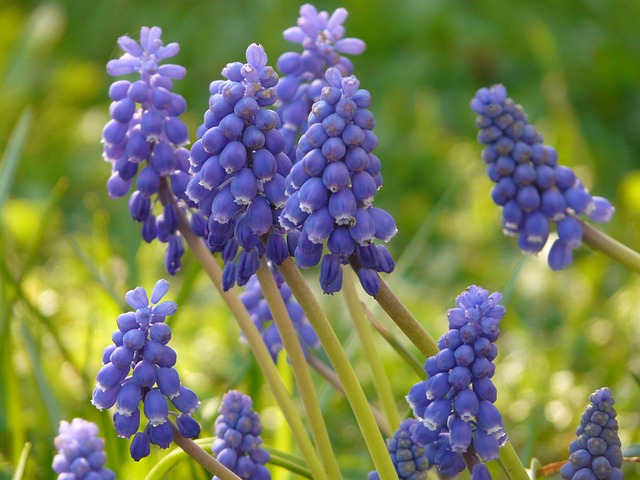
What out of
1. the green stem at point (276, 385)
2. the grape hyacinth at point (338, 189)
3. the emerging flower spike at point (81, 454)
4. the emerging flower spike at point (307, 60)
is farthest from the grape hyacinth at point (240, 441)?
the emerging flower spike at point (307, 60)

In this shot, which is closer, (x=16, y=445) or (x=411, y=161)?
(x=16, y=445)

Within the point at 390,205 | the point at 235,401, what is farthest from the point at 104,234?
the point at 390,205

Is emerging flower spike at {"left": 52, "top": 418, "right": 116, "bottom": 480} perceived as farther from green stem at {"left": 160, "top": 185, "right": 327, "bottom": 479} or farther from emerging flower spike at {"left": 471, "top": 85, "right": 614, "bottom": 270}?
emerging flower spike at {"left": 471, "top": 85, "right": 614, "bottom": 270}

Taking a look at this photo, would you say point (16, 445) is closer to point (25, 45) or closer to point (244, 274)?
point (244, 274)

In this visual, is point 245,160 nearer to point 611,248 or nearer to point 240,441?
point 240,441

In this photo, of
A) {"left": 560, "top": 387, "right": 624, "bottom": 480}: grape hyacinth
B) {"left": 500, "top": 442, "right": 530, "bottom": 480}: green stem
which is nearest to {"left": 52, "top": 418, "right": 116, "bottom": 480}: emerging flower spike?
{"left": 500, "top": 442, "right": 530, "bottom": 480}: green stem

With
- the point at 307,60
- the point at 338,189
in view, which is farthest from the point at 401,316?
the point at 307,60
